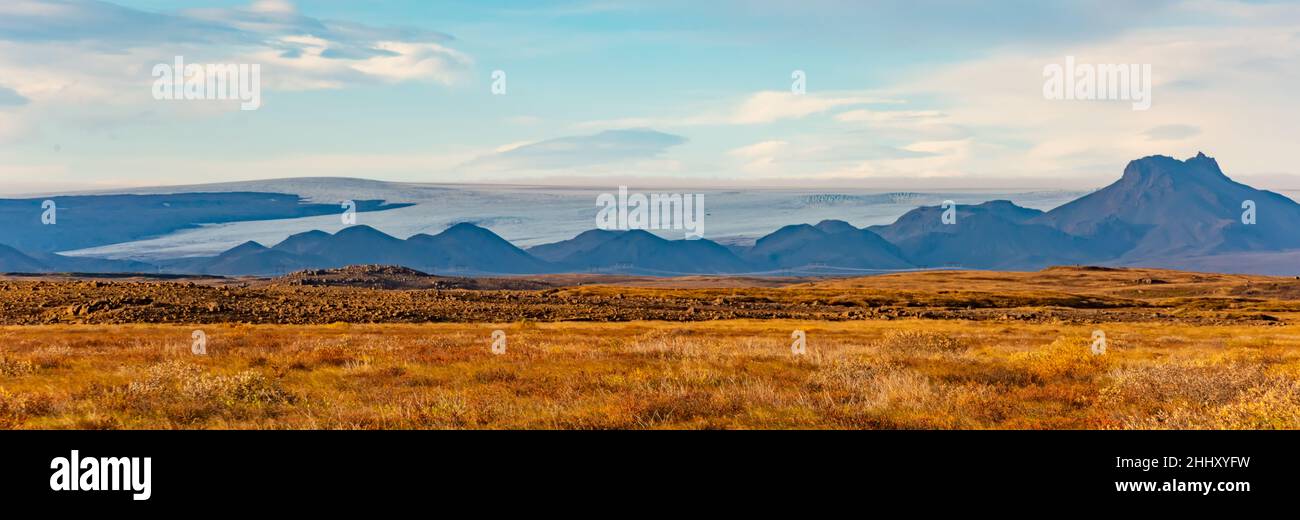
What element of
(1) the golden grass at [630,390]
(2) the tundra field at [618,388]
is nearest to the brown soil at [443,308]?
(2) the tundra field at [618,388]

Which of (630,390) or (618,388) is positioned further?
(618,388)

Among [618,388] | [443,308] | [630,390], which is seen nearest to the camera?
[630,390]

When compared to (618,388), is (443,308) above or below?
below

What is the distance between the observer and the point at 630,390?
55.2ft

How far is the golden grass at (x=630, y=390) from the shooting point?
13742 millimetres

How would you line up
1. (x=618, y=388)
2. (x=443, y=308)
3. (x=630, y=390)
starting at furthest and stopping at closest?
(x=443, y=308)
(x=618, y=388)
(x=630, y=390)

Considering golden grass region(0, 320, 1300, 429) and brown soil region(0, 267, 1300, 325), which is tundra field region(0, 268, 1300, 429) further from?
brown soil region(0, 267, 1300, 325)

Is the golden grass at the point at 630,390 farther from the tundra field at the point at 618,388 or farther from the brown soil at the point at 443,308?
the brown soil at the point at 443,308

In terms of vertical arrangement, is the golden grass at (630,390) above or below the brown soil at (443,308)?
above

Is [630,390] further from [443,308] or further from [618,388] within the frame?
[443,308]

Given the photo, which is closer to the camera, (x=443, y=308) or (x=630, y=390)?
(x=630, y=390)

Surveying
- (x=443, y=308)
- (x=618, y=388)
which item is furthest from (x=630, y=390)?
(x=443, y=308)
